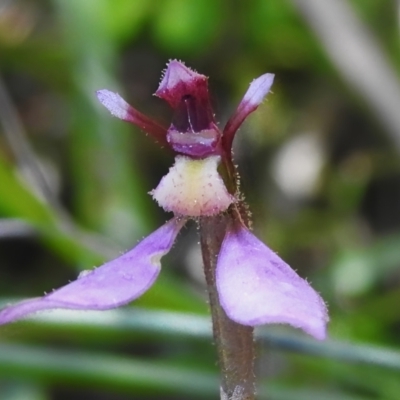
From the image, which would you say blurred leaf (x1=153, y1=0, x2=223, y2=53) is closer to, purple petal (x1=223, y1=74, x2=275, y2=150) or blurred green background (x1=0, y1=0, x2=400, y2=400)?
blurred green background (x1=0, y1=0, x2=400, y2=400)

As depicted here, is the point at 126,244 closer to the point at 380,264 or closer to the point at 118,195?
the point at 118,195

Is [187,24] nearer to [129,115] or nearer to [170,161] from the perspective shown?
[170,161]

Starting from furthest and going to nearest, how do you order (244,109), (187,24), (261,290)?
(187,24) → (244,109) → (261,290)

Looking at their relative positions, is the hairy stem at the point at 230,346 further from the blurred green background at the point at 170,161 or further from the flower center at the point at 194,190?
the blurred green background at the point at 170,161

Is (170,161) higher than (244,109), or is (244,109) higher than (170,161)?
(170,161)

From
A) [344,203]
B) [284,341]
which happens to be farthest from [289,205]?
[284,341]

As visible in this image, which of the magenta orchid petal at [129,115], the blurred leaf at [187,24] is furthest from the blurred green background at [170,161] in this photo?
the magenta orchid petal at [129,115]

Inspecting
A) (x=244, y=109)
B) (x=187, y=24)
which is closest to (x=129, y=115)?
(x=244, y=109)

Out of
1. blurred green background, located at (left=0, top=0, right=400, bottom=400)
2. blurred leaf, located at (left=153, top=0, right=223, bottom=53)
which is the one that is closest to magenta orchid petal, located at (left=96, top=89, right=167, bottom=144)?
blurred green background, located at (left=0, top=0, right=400, bottom=400)
